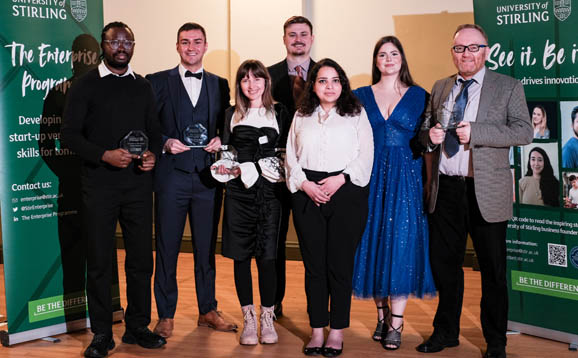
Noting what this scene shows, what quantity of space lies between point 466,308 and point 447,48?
2.47 m

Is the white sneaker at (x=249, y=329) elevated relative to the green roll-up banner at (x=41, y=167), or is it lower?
lower

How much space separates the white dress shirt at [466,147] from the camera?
A: 3680mm

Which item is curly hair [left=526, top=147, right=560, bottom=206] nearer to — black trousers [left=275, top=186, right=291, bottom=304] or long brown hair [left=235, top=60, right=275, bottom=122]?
black trousers [left=275, top=186, right=291, bottom=304]

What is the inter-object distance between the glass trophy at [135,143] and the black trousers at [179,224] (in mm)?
467

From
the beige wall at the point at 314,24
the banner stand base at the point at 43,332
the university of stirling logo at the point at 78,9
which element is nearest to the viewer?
the banner stand base at the point at 43,332

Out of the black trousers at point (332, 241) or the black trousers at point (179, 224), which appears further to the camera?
the black trousers at point (179, 224)

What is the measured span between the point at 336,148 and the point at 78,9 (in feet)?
6.46

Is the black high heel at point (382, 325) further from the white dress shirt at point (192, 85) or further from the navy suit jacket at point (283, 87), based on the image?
the white dress shirt at point (192, 85)

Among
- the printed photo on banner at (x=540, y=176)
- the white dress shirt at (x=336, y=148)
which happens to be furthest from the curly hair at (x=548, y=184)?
the white dress shirt at (x=336, y=148)

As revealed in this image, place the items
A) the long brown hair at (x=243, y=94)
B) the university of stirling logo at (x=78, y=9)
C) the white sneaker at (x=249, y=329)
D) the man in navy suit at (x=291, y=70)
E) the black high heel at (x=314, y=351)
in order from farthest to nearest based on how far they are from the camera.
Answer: the man in navy suit at (x=291, y=70)
the university of stirling logo at (x=78, y=9)
the white sneaker at (x=249, y=329)
the long brown hair at (x=243, y=94)
the black high heel at (x=314, y=351)

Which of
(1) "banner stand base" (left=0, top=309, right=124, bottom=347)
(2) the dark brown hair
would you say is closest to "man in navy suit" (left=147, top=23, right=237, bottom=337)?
(1) "banner stand base" (left=0, top=309, right=124, bottom=347)

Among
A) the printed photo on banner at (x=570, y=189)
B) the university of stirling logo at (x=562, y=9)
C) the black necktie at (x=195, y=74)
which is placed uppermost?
the university of stirling logo at (x=562, y=9)

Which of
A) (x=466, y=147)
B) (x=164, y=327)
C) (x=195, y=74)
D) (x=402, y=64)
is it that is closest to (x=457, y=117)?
(x=466, y=147)

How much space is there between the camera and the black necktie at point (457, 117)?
11.8 feet
